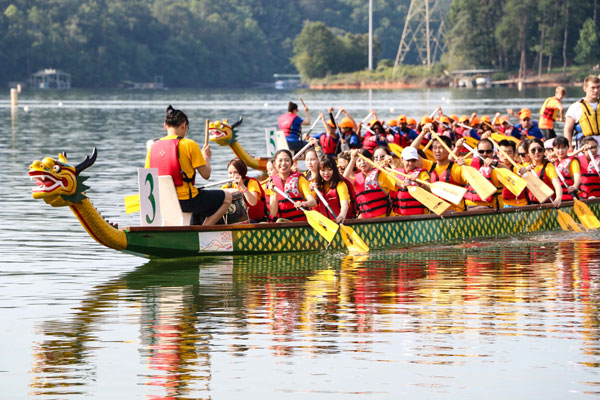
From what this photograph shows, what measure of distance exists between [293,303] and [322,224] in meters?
2.86

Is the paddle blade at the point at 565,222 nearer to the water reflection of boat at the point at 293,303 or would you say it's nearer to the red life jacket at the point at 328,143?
the water reflection of boat at the point at 293,303

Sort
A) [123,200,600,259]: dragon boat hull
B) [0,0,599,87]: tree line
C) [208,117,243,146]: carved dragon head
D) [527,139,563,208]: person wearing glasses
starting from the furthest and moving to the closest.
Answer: [0,0,599,87]: tree line, [208,117,243,146]: carved dragon head, [527,139,563,208]: person wearing glasses, [123,200,600,259]: dragon boat hull

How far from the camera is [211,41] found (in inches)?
7156

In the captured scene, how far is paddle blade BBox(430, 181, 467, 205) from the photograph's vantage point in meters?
15.4

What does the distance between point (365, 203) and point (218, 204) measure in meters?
2.45

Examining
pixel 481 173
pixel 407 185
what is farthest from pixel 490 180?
pixel 407 185

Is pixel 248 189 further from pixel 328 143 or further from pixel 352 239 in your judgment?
pixel 328 143

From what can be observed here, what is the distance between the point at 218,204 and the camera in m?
14.0

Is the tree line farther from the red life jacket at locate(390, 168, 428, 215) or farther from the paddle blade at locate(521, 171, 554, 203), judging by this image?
the red life jacket at locate(390, 168, 428, 215)

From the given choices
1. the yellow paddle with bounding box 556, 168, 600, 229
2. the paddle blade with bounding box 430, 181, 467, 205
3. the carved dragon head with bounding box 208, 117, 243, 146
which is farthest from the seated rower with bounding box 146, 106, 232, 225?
the carved dragon head with bounding box 208, 117, 243, 146

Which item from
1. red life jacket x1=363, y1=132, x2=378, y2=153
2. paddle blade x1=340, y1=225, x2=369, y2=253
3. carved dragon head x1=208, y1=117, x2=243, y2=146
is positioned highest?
carved dragon head x1=208, y1=117, x2=243, y2=146

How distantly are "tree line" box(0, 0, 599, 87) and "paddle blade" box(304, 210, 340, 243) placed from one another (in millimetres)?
111082

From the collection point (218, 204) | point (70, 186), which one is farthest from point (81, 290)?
point (218, 204)

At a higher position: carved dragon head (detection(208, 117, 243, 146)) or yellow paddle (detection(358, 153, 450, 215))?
carved dragon head (detection(208, 117, 243, 146))
